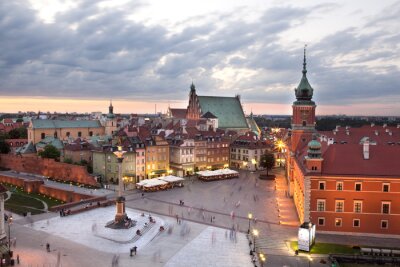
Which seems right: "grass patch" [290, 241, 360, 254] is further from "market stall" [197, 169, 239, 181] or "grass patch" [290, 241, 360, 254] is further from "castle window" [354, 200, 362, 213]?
"market stall" [197, 169, 239, 181]

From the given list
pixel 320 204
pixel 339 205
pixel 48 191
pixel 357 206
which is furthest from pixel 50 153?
pixel 357 206

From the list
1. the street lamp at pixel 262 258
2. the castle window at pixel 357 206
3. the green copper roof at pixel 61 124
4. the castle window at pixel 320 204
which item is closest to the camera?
the street lamp at pixel 262 258

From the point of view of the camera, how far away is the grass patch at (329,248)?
120 ft

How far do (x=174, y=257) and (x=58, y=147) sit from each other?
5949 cm

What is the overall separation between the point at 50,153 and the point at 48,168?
533 cm

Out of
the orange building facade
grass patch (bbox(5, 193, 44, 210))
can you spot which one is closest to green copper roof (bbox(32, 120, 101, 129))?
grass patch (bbox(5, 193, 44, 210))

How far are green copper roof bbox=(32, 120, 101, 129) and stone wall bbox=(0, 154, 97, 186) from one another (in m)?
22.6

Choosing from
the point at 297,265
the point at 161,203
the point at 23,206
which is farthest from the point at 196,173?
the point at 297,265

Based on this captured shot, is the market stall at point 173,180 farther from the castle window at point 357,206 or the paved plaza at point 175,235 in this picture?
the castle window at point 357,206

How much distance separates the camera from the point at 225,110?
381 ft

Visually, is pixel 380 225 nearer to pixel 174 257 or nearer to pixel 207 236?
pixel 207 236

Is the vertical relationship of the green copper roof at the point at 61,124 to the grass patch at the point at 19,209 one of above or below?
above

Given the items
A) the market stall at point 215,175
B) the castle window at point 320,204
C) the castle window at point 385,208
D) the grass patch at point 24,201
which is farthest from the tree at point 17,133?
the castle window at point 385,208

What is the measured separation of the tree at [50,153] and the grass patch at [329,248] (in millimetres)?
57138
